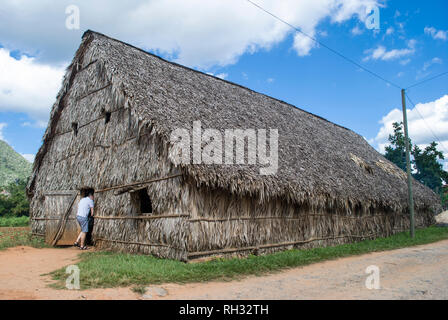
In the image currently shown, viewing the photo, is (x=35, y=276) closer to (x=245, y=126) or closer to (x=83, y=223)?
(x=83, y=223)

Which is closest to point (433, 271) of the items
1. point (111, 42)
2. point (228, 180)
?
point (228, 180)

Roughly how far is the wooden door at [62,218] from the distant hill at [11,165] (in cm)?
3886

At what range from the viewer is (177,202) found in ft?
23.8

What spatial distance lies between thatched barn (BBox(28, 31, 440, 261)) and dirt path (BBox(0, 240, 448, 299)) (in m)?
1.84

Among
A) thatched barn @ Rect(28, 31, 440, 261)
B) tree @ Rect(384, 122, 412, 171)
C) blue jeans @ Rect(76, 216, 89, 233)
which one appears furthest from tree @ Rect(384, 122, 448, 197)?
blue jeans @ Rect(76, 216, 89, 233)

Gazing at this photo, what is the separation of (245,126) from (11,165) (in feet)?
163

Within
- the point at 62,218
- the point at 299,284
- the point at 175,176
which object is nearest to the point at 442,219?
the point at 299,284

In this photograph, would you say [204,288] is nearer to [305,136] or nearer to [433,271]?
[433,271]

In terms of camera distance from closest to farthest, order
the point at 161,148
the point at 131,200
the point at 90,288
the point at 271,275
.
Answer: the point at 90,288, the point at 271,275, the point at 161,148, the point at 131,200

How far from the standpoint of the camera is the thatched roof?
25.4 ft

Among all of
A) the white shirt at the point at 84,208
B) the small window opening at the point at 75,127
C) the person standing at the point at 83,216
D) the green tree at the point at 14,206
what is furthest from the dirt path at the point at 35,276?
the green tree at the point at 14,206

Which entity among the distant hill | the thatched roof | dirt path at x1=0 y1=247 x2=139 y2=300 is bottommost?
dirt path at x1=0 y1=247 x2=139 y2=300

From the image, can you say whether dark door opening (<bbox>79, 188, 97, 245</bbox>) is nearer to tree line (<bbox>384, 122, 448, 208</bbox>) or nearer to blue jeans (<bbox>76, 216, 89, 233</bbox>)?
blue jeans (<bbox>76, 216, 89, 233</bbox>)
